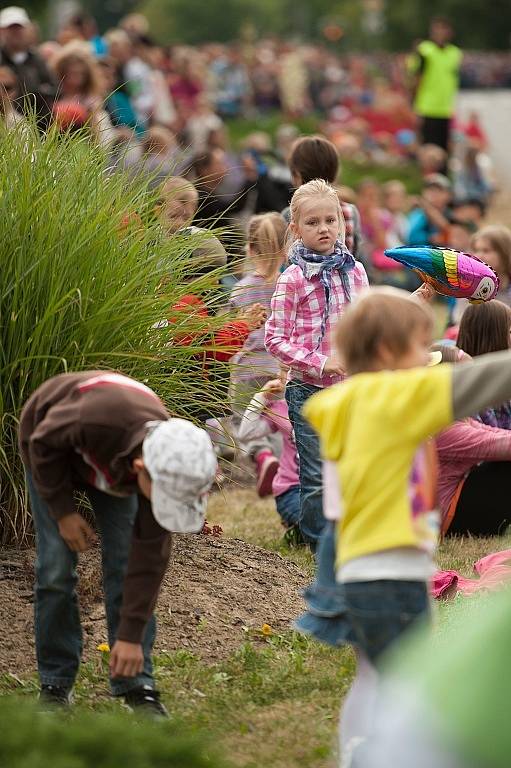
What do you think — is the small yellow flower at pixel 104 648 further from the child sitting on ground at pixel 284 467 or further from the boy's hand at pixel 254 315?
the child sitting on ground at pixel 284 467

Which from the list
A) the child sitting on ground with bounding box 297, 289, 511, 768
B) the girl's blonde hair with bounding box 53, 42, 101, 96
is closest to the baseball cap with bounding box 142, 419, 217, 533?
the child sitting on ground with bounding box 297, 289, 511, 768

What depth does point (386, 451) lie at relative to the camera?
12.3ft

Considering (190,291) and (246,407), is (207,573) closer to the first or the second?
(246,407)

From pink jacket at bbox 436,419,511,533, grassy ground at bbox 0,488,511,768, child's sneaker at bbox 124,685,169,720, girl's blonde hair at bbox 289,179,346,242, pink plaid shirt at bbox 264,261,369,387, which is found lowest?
pink jacket at bbox 436,419,511,533

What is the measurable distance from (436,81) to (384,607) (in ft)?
56.1

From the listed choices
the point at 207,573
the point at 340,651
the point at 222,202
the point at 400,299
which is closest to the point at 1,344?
the point at 207,573

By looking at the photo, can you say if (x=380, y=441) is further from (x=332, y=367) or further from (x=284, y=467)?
(x=284, y=467)

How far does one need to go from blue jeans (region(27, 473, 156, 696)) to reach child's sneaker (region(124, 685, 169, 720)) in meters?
0.02

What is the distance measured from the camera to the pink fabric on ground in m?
5.91

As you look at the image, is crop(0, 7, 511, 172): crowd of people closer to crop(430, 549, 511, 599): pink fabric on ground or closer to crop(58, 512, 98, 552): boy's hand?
crop(430, 549, 511, 599): pink fabric on ground

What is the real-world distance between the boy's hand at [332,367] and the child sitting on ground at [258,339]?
26 centimetres

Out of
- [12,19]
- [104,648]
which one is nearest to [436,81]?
[12,19]

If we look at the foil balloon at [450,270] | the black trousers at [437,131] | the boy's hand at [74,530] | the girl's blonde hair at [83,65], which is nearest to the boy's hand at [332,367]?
the foil balloon at [450,270]

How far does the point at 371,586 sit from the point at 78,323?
2165 mm
